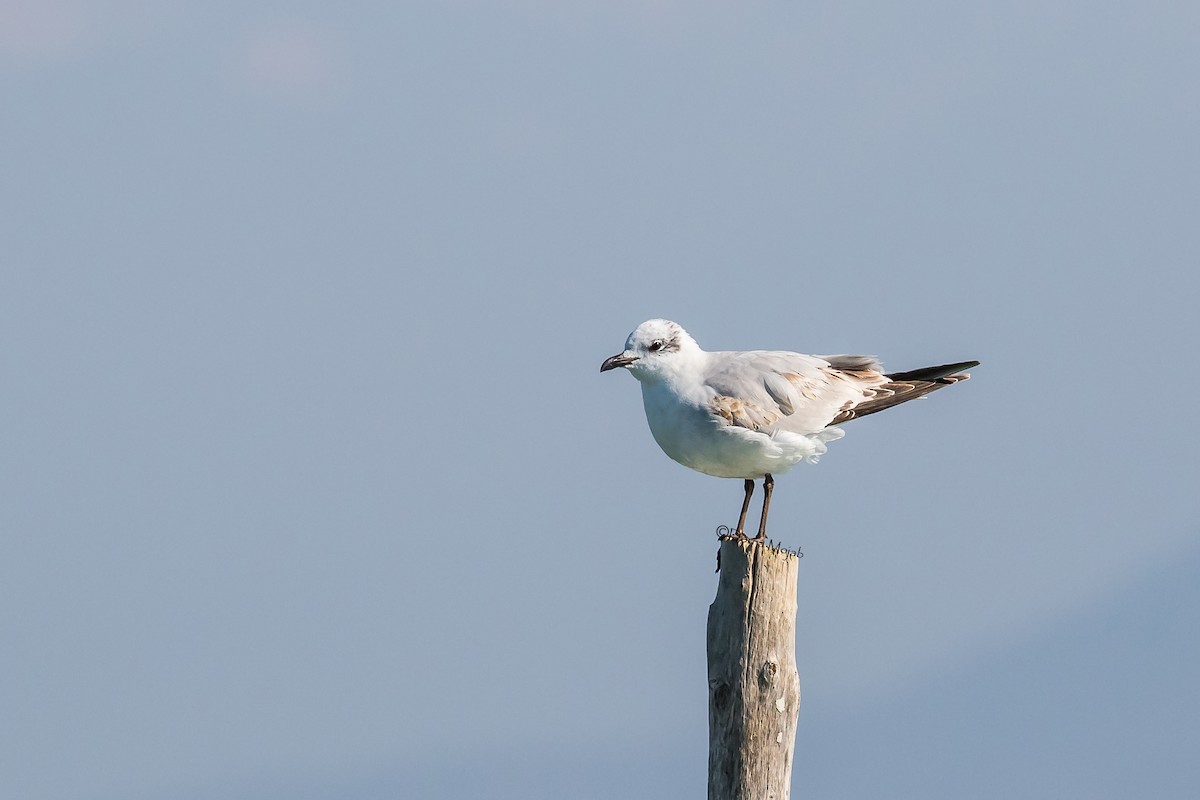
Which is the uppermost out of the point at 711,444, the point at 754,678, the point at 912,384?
the point at 912,384

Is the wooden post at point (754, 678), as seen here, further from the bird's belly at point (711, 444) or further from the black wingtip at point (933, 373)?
the black wingtip at point (933, 373)

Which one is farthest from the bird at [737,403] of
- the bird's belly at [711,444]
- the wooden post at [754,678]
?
the wooden post at [754,678]

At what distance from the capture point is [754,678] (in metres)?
8.08

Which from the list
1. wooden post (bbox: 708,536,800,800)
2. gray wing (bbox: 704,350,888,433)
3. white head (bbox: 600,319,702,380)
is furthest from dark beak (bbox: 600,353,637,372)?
wooden post (bbox: 708,536,800,800)

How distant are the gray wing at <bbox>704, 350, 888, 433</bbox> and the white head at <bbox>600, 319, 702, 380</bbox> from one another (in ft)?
0.86

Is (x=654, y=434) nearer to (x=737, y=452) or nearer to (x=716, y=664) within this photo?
(x=737, y=452)

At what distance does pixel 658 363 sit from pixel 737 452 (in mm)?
797

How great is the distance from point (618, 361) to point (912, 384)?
7.67ft

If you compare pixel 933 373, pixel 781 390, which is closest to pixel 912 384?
pixel 933 373

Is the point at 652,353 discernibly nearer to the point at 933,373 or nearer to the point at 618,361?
the point at 618,361

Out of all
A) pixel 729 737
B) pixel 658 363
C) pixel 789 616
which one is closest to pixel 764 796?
pixel 729 737

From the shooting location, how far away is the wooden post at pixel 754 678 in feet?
26.5

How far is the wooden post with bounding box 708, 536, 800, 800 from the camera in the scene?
806 cm

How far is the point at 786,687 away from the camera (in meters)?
8.13
